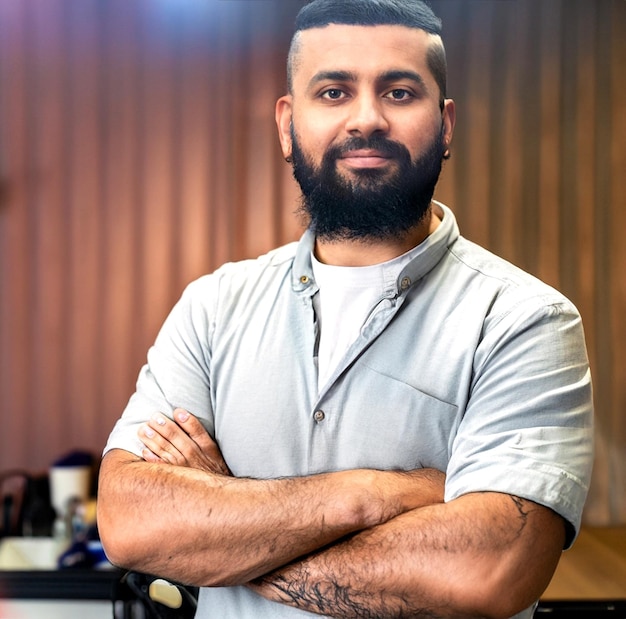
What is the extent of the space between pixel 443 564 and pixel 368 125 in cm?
64

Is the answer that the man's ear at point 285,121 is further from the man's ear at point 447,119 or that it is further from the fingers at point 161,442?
the fingers at point 161,442

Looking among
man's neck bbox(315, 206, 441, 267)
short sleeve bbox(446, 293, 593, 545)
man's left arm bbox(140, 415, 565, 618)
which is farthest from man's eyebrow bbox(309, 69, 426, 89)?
man's left arm bbox(140, 415, 565, 618)

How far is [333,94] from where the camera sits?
1.31 meters

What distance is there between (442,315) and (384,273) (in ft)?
0.40

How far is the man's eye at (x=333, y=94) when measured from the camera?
4.27 feet

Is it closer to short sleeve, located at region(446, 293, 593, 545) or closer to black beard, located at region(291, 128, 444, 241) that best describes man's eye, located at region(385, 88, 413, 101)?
black beard, located at region(291, 128, 444, 241)

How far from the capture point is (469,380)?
126 cm

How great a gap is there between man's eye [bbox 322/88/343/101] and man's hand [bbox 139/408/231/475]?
555 mm

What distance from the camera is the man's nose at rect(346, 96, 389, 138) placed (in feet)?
4.18

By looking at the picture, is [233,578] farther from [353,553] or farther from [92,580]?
[92,580]

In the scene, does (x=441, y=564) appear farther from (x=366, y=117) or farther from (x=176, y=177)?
(x=176, y=177)

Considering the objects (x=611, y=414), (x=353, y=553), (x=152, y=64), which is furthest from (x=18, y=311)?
(x=611, y=414)

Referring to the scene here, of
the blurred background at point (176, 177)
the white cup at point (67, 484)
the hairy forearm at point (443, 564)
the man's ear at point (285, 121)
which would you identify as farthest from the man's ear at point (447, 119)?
the white cup at point (67, 484)

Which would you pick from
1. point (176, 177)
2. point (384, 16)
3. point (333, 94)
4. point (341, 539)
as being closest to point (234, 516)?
point (341, 539)
